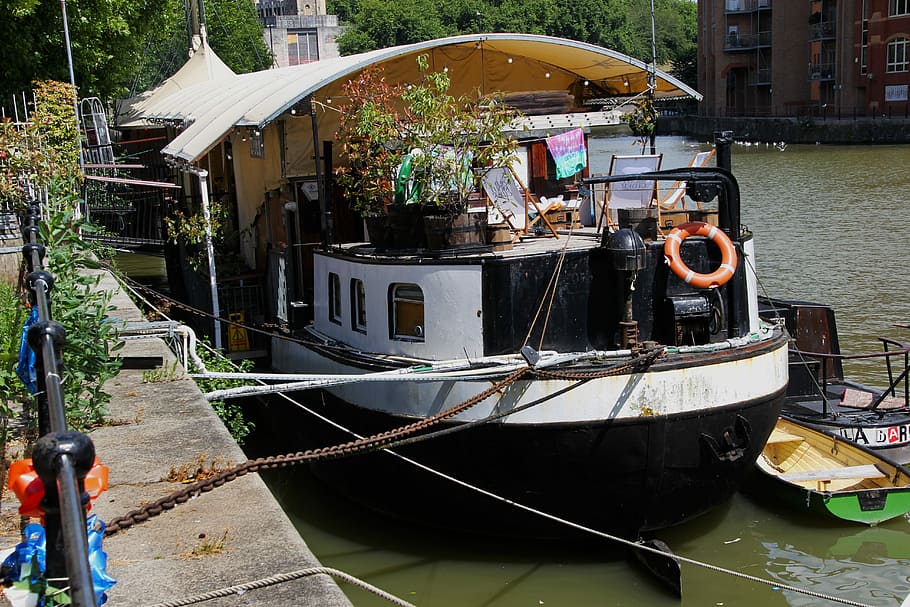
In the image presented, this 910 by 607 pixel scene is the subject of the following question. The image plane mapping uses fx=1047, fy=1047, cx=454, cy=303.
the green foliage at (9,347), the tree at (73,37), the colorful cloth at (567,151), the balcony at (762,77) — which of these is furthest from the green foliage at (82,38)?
the balcony at (762,77)

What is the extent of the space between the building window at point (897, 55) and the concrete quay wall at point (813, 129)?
3.42 m

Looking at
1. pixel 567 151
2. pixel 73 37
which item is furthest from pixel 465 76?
pixel 73 37

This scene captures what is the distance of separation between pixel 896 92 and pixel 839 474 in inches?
2478

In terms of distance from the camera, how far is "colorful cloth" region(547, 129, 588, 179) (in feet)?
41.8

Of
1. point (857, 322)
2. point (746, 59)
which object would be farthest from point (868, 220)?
point (746, 59)

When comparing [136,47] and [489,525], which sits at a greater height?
[136,47]

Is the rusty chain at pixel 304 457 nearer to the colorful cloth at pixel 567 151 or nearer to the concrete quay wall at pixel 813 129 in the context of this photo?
the colorful cloth at pixel 567 151

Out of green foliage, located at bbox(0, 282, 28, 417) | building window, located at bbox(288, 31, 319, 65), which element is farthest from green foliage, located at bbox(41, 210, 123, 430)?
building window, located at bbox(288, 31, 319, 65)

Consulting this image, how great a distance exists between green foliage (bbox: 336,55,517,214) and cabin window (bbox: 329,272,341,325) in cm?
95

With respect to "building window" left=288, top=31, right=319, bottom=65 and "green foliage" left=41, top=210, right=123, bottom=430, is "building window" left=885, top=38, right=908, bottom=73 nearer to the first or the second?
"building window" left=288, top=31, right=319, bottom=65

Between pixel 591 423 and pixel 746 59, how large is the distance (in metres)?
84.0

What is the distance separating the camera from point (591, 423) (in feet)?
30.3

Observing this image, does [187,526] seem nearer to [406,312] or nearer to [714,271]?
[406,312]

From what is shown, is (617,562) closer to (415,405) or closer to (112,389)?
(415,405)
